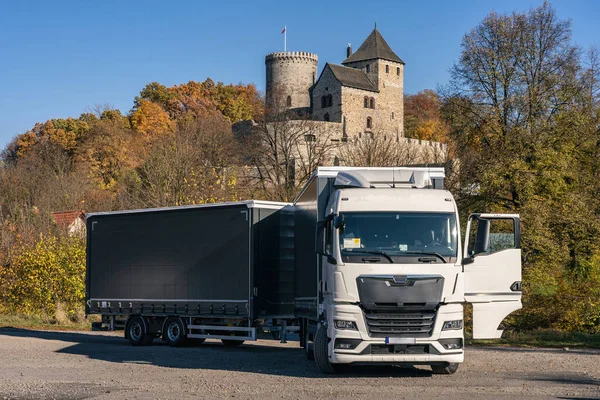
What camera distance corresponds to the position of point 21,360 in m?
17.6

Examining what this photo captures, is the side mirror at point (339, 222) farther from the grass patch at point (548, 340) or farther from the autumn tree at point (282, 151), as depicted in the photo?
the autumn tree at point (282, 151)

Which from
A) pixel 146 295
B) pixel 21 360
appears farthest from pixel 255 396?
pixel 146 295

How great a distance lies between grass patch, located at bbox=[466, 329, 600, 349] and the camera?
20234 millimetres

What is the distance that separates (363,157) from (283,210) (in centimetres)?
3740

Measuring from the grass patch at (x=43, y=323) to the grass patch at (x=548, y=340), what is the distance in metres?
14.7

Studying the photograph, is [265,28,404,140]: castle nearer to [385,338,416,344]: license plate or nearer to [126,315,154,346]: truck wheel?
[126,315,154,346]: truck wheel

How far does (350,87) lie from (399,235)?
96.2m

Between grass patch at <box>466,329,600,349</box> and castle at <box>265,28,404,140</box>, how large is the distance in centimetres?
8321

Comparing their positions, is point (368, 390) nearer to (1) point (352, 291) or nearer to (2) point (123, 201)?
(1) point (352, 291)

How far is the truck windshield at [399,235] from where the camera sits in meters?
13.9

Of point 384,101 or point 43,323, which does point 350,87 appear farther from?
point 43,323

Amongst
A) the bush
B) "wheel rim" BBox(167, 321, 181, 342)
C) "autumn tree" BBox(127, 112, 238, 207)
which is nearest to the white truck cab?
"wheel rim" BBox(167, 321, 181, 342)

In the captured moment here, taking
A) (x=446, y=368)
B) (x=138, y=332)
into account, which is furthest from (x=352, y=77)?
(x=446, y=368)

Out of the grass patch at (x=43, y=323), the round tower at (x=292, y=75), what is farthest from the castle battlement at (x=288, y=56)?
the grass patch at (x=43, y=323)
